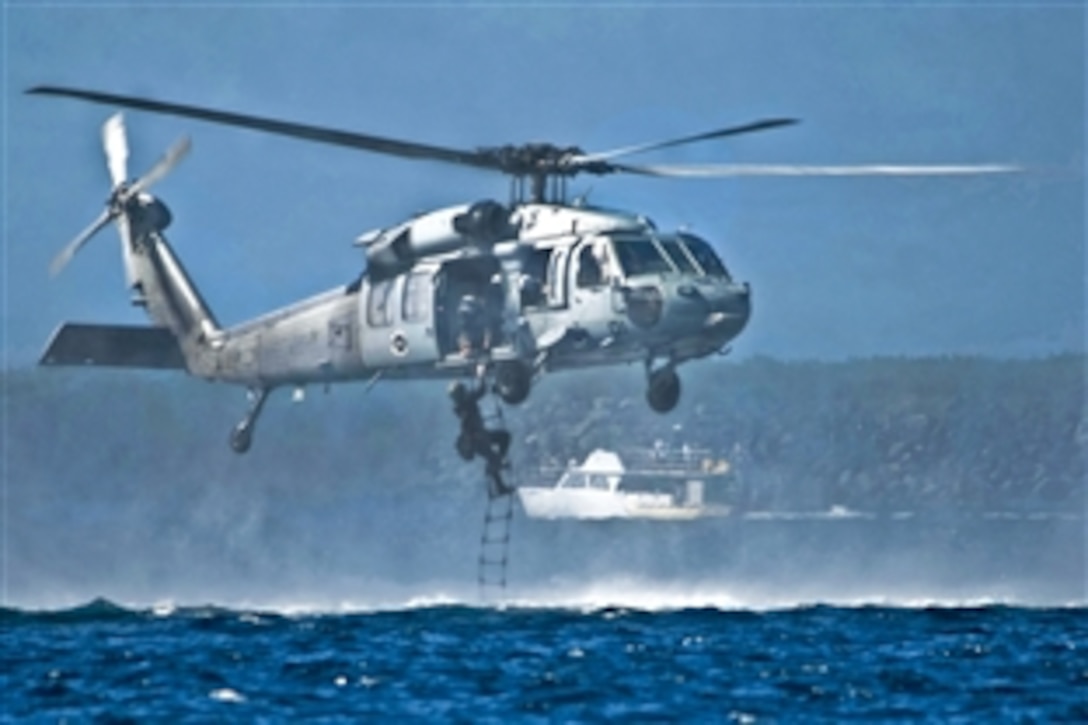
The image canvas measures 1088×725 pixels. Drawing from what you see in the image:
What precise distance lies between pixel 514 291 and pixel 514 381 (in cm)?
161

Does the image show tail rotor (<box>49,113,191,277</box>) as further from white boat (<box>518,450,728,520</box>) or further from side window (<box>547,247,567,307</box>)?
white boat (<box>518,450,728,520</box>)

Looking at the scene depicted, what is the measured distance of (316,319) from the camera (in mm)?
55188

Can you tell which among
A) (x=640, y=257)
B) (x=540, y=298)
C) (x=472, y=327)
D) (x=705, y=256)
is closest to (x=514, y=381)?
(x=472, y=327)

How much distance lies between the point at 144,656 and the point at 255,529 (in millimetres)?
31811

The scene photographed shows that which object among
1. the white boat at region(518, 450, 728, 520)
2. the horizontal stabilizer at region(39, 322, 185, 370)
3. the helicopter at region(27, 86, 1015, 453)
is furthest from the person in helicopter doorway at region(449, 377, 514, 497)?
the white boat at region(518, 450, 728, 520)

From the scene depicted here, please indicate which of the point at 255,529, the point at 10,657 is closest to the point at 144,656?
the point at 10,657

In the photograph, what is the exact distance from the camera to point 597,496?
3856 inches

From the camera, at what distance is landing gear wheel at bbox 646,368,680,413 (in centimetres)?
5147

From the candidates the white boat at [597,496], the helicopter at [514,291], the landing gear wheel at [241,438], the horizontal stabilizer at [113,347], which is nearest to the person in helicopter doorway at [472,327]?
the helicopter at [514,291]

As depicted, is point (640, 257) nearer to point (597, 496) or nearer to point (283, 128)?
point (283, 128)

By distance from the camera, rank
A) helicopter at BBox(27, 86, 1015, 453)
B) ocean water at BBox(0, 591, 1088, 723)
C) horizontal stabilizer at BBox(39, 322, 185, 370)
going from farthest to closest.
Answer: horizontal stabilizer at BBox(39, 322, 185, 370) → helicopter at BBox(27, 86, 1015, 453) → ocean water at BBox(0, 591, 1088, 723)

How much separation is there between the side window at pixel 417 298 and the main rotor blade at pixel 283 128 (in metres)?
2.28

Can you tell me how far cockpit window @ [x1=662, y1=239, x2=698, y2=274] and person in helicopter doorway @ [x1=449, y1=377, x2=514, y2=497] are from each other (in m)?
5.25

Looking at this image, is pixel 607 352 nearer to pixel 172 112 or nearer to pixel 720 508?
pixel 172 112
